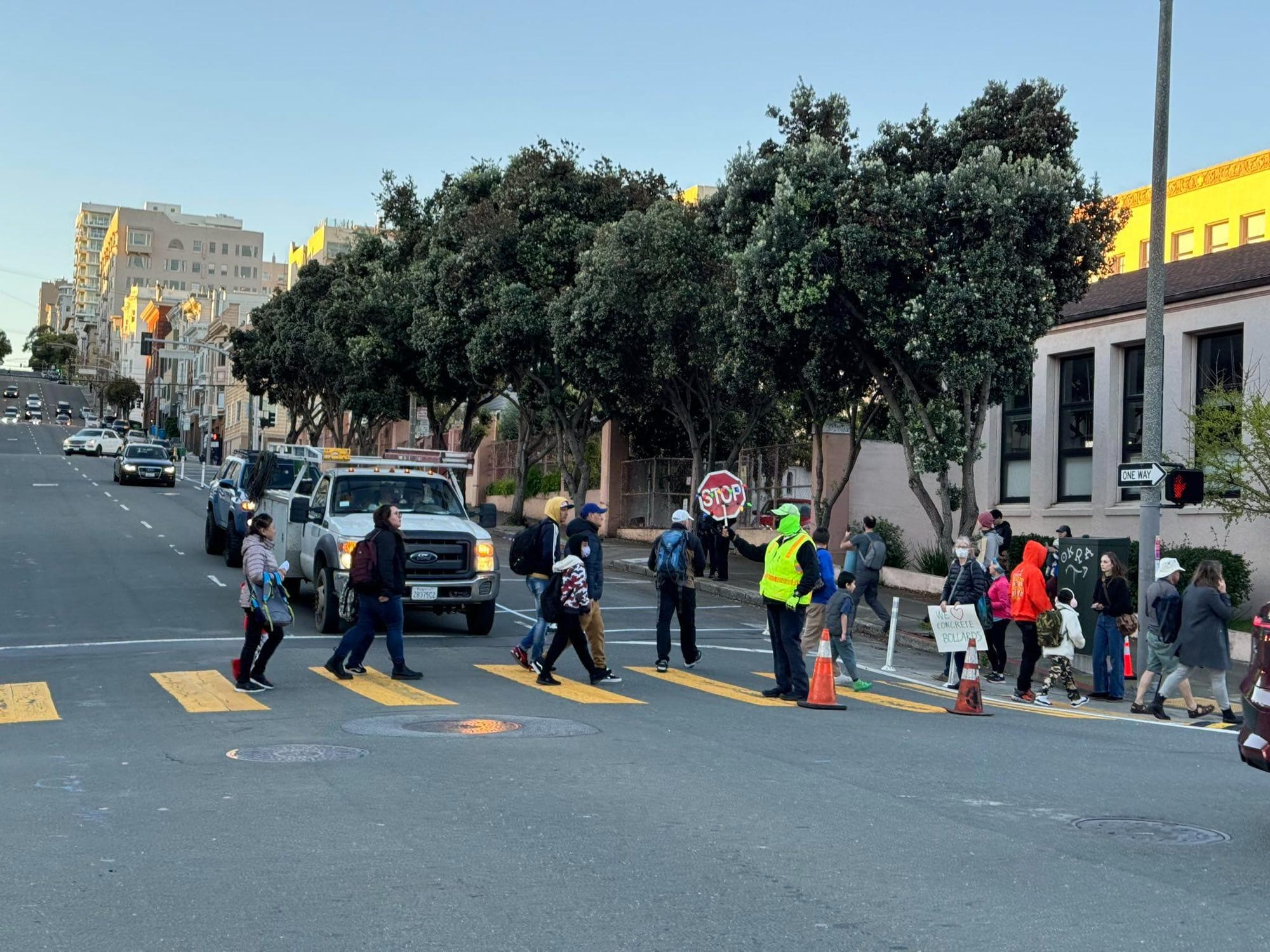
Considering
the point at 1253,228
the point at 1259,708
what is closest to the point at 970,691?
the point at 1259,708

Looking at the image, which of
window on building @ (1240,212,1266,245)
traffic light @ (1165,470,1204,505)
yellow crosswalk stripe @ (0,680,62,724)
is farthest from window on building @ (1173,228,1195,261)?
yellow crosswalk stripe @ (0,680,62,724)

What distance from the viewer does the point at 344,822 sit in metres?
7.79

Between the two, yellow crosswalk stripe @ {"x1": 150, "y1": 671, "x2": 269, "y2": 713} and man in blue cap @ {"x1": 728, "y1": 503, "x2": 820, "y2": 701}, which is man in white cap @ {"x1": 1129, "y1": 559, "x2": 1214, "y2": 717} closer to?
man in blue cap @ {"x1": 728, "y1": 503, "x2": 820, "y2": 701}

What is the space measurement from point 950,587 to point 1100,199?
882 cm

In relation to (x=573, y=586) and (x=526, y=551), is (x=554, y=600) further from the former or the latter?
(x=526, y=551)

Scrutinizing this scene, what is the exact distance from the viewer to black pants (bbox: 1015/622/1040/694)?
53.7ft

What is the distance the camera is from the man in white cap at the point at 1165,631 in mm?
15062

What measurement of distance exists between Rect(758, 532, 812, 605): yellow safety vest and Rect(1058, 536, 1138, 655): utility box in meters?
6.07

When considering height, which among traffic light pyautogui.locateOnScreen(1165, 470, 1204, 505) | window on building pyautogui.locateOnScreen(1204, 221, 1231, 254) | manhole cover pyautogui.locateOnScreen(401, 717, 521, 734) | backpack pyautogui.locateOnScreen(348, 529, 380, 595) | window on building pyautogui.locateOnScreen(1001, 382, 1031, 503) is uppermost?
window on building pyautogui.locateOnScreen(1204, 221, 1231, 254)

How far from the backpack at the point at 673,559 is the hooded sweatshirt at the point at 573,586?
68.0 inches

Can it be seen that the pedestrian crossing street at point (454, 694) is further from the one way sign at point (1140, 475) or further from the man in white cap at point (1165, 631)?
the one way sign at point (1140, 475)

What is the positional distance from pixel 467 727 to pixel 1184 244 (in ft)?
138

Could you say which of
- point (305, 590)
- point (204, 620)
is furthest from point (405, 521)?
point (305, 590)

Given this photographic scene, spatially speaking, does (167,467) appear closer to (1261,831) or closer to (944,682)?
(944,682)
